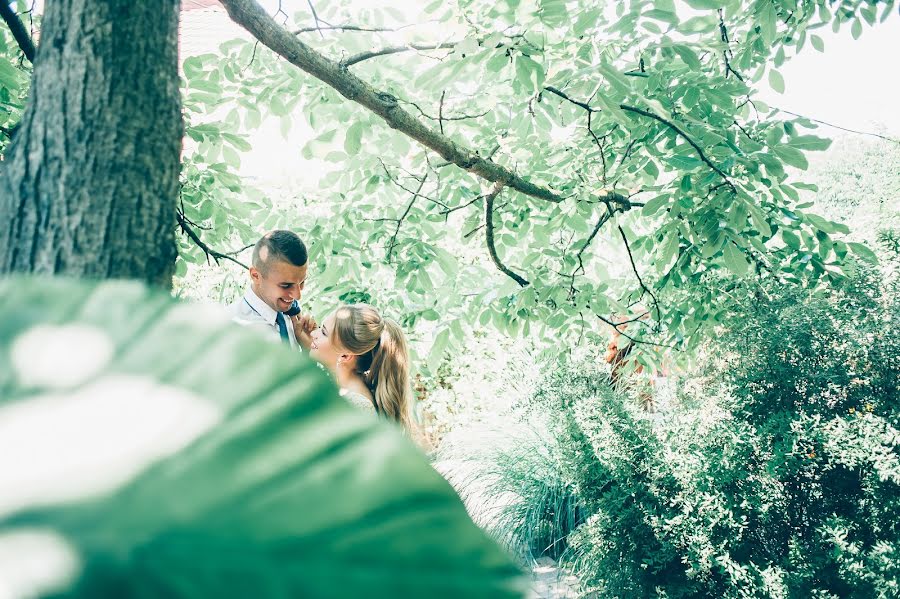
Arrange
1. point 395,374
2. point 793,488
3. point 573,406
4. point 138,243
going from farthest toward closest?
point 573,406 < point 793,488 < point 395,374 < point 138,243

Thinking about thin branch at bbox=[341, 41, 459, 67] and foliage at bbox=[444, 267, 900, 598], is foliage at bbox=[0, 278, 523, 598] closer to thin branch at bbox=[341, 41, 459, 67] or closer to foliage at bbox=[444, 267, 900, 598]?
thin branch at bbox=[341, 41, 459, 67]

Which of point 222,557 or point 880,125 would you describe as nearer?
point 222,557

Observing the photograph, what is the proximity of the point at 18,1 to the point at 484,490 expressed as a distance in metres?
5.65

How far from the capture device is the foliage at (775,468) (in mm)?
3158

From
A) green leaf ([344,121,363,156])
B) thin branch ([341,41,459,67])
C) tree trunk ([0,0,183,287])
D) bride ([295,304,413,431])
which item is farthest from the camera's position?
bride ([295,304,413,431])

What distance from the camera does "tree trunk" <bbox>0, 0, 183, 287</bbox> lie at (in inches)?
28.5

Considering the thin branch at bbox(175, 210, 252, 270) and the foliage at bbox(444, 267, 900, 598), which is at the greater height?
the thin branch at bbox(175, 210, 252, 270)

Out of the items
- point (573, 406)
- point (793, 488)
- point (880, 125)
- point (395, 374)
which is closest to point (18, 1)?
point (395, 374)

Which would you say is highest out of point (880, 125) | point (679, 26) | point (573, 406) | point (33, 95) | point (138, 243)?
point (880, 125)

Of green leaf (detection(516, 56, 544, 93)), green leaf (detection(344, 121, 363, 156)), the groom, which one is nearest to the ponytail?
the groom

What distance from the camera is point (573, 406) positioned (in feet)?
15.9

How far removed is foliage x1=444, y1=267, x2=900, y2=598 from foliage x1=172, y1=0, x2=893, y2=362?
37cm

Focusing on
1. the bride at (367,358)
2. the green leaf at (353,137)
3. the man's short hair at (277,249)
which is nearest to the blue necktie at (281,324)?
the bride at (367,358)

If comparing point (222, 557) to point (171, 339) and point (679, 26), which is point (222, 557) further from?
point (679, 26)
